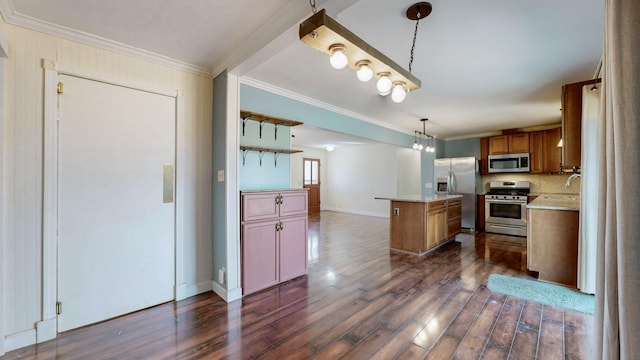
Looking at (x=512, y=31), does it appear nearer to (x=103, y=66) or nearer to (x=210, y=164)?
(x=210, y=164)

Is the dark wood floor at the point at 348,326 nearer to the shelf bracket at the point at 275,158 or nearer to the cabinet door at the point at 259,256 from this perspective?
Answer: the cabinet door at the point at 259,256

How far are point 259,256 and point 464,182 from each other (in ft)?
17.9

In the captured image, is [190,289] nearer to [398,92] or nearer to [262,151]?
[262,151]

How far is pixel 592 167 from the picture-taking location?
2.59 metres

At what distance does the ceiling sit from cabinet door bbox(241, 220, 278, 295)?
1.67 metres

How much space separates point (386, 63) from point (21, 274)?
301cm

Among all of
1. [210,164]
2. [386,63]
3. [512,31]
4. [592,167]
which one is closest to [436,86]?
[512,31]

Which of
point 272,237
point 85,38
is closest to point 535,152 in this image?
point 272,237

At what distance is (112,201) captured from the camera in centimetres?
233

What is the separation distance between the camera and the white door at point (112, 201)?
7.03 feet

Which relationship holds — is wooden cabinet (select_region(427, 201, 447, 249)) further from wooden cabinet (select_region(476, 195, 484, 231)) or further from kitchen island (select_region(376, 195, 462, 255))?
wooden cabinet (select_region(476, 195, 484, 231))

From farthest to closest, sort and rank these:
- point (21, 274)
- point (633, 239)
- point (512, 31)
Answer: point (512, 31) → point (21, 274) → point (633, 239)

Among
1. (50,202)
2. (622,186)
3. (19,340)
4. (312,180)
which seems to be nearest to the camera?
(622,186)

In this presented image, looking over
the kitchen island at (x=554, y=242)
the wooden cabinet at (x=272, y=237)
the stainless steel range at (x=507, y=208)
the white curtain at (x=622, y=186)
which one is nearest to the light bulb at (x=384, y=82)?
the white curtain at (x=622, y=186)
